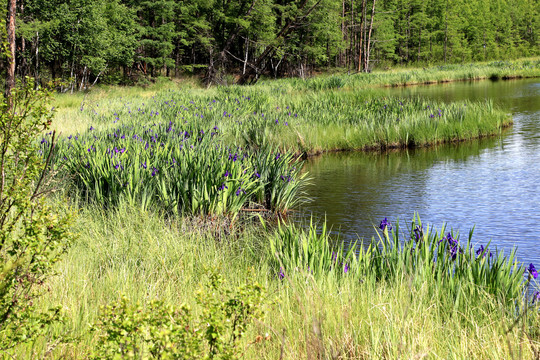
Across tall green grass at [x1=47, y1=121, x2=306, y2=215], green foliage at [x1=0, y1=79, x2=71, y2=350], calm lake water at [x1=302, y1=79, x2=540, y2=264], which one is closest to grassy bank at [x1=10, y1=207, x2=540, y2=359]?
green foliage at [x1=0, y1=79, x2=71, y2=350]

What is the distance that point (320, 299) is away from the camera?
284 cm

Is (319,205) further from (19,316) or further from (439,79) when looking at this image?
(439,79)

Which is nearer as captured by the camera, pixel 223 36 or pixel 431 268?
pixel 431 268

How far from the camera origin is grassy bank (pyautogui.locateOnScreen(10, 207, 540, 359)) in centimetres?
243

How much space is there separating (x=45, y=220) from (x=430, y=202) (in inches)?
242

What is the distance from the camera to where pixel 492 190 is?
789 centimetres

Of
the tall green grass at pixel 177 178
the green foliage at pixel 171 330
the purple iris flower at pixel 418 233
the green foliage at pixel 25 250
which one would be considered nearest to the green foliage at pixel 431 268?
the purple iris flower at pixel 418 233

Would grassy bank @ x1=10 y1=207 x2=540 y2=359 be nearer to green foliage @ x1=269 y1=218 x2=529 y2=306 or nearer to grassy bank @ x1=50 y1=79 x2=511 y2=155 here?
green foliage @ x1=269 y1=218 x2=529 y2=306

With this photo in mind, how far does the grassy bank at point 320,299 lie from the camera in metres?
2.43

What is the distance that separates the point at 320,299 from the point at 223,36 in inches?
1552

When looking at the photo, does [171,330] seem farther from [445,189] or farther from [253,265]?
[445,189]

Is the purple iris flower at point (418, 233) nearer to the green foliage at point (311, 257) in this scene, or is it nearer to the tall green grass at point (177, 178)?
the green foliage at point (311, 257)

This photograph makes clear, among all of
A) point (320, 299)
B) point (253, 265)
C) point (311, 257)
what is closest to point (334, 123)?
point (253, 265)

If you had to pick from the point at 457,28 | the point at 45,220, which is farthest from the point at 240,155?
the point at 457,28
